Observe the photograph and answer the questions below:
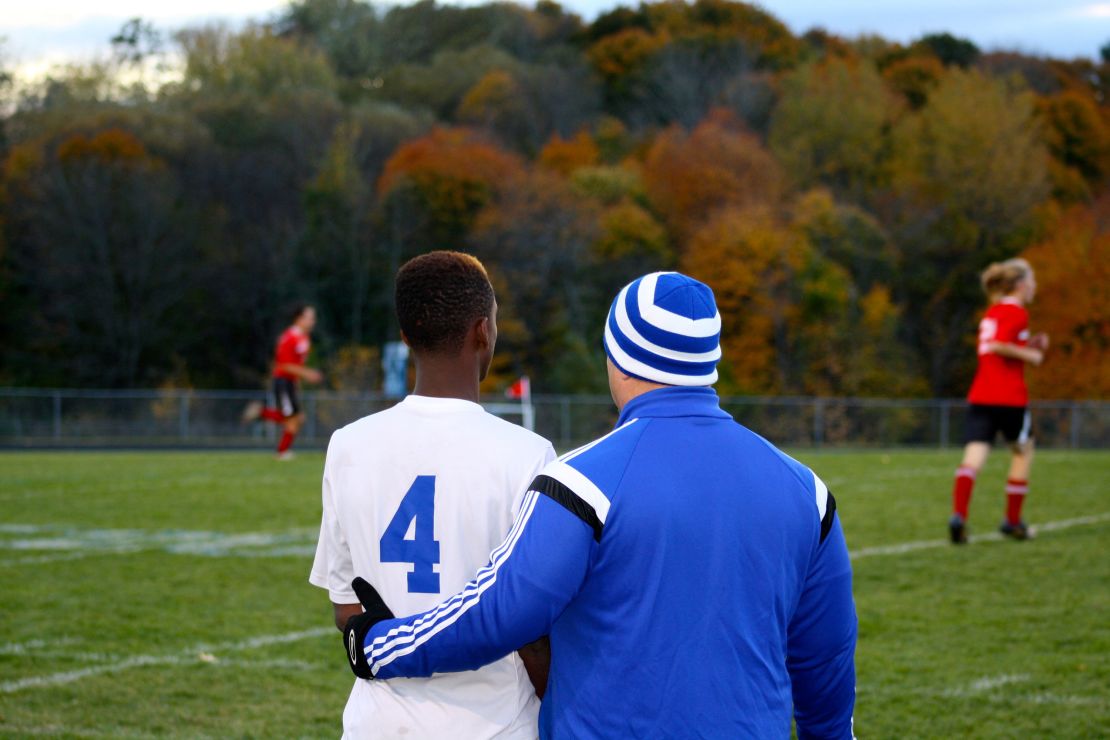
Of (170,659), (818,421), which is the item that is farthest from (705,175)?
(170,659)

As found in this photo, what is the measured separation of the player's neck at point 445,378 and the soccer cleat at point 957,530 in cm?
809

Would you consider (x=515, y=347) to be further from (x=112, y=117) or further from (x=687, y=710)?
(x=687, y=710)

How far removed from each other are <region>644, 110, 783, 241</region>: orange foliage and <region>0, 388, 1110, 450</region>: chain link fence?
19.5 meters

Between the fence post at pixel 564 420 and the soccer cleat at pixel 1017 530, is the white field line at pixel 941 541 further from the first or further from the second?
the fence post at pixel 564 420

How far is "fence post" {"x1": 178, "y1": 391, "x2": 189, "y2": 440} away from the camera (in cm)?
3048

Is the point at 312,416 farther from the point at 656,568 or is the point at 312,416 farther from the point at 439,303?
the point at 656,568

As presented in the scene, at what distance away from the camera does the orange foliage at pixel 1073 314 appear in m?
43.4

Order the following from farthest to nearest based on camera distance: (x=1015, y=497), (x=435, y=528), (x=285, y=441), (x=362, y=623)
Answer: (x=285, y=441)
(x=1015, y=497)
(x=435, y=528)
(x=362, y=623)

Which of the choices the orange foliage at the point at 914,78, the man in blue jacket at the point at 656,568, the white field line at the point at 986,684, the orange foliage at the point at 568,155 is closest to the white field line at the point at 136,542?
the white field line at the point at 986,684

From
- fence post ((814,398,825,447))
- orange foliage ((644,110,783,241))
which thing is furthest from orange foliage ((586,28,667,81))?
fence post ((814,398,825,447))

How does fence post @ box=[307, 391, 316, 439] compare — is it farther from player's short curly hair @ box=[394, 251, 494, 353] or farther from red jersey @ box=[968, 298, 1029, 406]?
player's short curly hair @ box=[394, 251, 494, 353]

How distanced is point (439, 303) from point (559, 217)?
44679mm

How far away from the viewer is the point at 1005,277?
10.3 m

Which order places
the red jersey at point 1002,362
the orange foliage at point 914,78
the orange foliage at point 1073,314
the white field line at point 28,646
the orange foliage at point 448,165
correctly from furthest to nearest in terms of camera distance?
the orange foliage at point 914,78
the orange foliage at point 448,165
the orange foliage at point 1073,314
the red jersey at point 1002,362
the white field line at point 28,646
